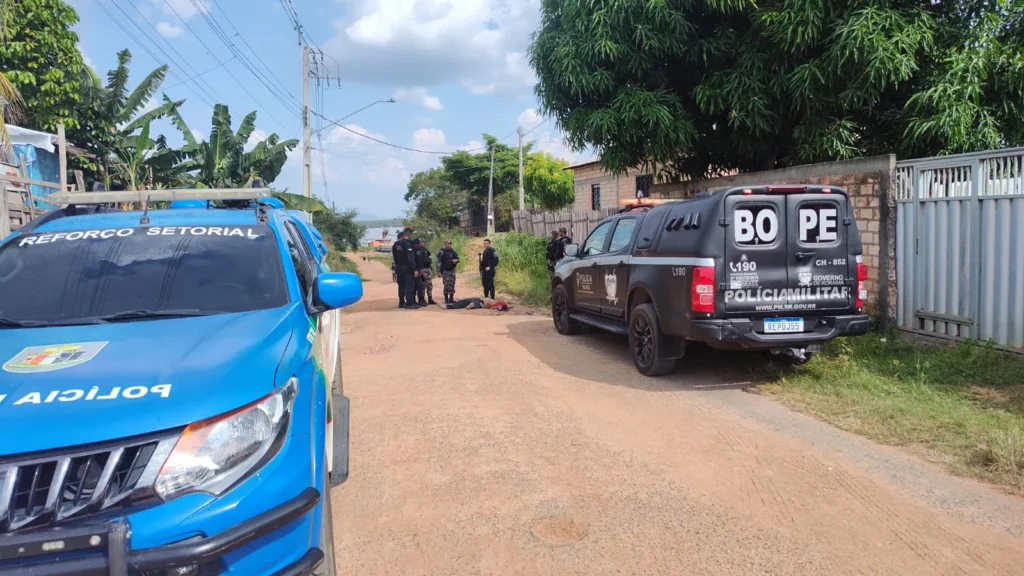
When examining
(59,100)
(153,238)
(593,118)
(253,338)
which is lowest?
(253,338)

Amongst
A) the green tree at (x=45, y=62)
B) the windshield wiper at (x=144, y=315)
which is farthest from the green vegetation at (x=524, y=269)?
the windshield wiper at (x=144, y=315)

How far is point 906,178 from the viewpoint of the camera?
26.7 feet

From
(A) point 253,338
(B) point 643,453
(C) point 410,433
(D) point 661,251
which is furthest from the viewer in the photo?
(D) point 661,251

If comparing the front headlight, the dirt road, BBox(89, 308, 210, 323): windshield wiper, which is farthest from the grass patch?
BBox(89, 308, 210, 323): windshield wiper

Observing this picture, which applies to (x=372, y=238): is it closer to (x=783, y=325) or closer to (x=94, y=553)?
(x=783, y=325)

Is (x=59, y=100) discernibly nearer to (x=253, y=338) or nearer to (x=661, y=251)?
(x=661, y=251)

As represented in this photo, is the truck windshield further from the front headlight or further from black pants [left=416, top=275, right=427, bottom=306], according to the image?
black pants [left=416, top=275, right=427, bottom=306]

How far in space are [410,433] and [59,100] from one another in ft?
43.1

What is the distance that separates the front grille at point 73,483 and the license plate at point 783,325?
18.1ft

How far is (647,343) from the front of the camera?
24.0ft

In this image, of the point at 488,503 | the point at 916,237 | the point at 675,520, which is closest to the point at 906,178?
the point at 916,237

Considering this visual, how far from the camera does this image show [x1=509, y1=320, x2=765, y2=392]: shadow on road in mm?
6992

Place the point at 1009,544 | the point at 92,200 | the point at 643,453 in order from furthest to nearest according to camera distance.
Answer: the point at 643,453, the point at 92,200, the point at 1009,544

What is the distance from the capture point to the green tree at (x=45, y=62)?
13.3 m
